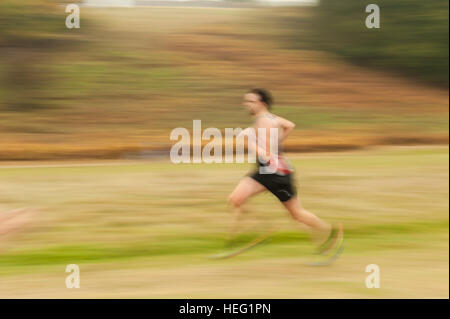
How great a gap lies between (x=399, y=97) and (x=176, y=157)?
8211 mm

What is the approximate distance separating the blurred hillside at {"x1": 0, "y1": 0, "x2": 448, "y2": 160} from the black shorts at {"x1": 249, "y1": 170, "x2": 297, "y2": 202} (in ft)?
22.3

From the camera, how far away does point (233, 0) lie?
21.5 meters

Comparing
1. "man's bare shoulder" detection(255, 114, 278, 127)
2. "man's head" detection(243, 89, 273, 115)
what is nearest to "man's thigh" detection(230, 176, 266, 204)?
"man's bare shoulder" detection(255, 114, 278, 127)

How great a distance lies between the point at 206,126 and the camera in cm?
1516

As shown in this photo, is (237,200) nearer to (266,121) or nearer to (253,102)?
(266,121)

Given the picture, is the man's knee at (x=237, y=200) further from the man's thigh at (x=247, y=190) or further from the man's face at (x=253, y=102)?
the man's face at (x=253, y=102)

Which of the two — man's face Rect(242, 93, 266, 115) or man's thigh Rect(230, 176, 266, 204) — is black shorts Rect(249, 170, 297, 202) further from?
man's face Rect(242, 93, 266, 115)

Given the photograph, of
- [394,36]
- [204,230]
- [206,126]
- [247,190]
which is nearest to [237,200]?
[247,190]

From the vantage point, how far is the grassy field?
6.18m

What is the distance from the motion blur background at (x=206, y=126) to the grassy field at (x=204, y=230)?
0.11 ft

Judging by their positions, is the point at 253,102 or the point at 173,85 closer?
the point at 253,102

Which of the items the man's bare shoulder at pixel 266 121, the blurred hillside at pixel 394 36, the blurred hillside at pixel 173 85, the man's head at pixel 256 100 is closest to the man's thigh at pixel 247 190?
the man's bare shoulder at pixel 266 121

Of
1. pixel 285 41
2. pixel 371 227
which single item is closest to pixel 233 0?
pixel 285 41

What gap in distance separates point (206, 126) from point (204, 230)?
700cm
